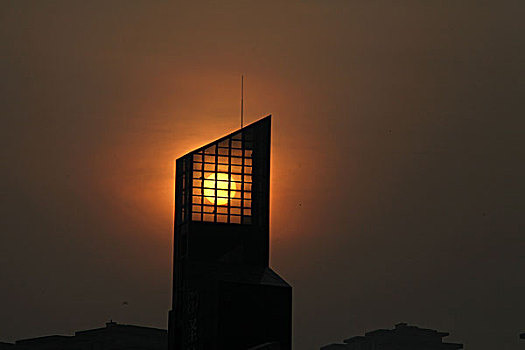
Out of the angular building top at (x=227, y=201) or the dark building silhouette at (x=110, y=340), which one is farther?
the dark building silhouette at (x=110, y=340)

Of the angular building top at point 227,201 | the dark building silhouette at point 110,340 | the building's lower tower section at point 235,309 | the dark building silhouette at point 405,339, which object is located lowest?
the dark building silhouette at point 405,339

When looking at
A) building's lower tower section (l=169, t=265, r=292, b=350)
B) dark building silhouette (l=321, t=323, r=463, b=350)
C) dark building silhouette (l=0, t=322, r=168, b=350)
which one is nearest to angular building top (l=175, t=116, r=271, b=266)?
building's lower tower section (l=169, t=265, r=292, b=350)

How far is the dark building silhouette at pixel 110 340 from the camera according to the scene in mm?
80938

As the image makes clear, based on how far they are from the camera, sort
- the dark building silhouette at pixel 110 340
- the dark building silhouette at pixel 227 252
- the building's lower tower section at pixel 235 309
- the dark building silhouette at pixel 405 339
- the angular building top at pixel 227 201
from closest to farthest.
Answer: the building's lower tower section at pixel 235 309
the dark building silhouette at pixel 227 252
the angular building top at pixel 227 201
the dark building silhouette at pixel 110 340
the dark building silhouette at pixel 405 339

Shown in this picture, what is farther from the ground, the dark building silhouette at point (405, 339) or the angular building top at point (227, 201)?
the angular building top at point (227, 201)

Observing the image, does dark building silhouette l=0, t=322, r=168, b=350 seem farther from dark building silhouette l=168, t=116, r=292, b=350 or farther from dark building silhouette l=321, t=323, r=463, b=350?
dark building silhouette l=168, t=116, r=292, b=350

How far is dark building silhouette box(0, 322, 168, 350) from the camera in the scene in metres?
80.9

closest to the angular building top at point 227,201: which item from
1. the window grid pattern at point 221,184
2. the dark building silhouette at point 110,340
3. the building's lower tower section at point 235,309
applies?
the window grid pattern at point 221,184

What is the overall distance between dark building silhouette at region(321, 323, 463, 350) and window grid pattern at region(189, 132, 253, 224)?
78118 millimetres

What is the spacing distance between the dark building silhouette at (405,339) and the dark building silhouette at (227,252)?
3062 inches

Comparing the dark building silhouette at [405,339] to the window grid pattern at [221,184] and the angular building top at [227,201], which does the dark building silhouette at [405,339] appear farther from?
the window grid pattern at [221,184]

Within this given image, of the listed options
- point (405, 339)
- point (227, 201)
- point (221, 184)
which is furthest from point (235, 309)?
point (405, 339)

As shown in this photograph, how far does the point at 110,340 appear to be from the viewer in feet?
265

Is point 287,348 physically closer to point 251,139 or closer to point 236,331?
point 236,331
